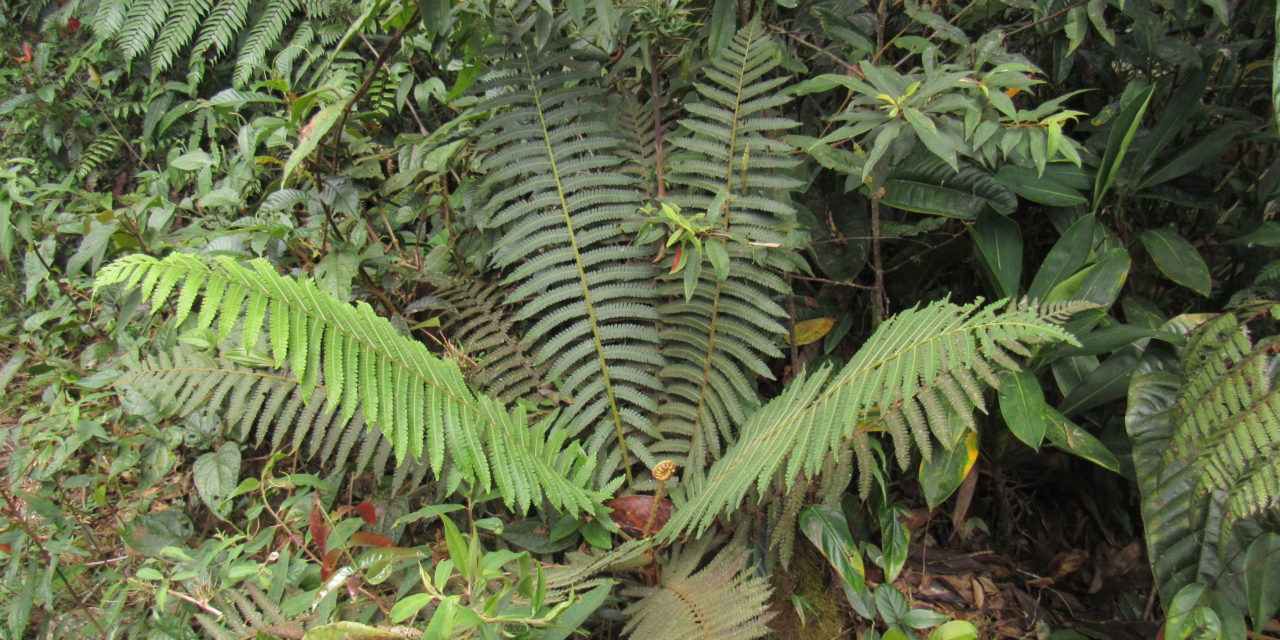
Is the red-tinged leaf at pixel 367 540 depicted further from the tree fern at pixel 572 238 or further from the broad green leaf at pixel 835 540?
the broad green leaf at pixel 835 540

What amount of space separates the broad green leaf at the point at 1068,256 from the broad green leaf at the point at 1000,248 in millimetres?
58

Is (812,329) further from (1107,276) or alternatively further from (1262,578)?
(1262,578)

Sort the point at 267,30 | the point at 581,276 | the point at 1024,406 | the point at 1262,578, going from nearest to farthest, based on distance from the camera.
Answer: the point at 1262,578
the point at 1024,406
the point at 581,276
the point at 267,30

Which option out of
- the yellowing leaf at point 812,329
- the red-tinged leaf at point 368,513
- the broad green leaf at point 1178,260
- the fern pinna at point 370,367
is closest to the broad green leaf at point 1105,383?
the broad green leaf at point 1178,260

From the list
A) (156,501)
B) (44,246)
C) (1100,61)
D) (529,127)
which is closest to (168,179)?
(44,246)

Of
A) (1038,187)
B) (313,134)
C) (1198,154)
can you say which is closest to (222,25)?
(313,134)

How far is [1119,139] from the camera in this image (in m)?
1.77

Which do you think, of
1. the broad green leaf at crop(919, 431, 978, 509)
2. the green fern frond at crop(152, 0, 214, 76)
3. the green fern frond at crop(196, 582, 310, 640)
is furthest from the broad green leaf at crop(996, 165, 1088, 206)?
the green fern frond at crop(152, 0, 214, 76)

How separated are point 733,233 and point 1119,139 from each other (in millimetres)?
946

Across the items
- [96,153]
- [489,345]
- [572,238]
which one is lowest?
[96,153]

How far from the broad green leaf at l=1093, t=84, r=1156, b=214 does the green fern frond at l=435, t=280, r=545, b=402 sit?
1.49 m

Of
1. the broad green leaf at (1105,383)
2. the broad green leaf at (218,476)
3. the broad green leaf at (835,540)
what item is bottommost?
the broad green leaf at (218,476)

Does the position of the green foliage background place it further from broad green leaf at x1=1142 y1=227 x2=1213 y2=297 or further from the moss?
the moss

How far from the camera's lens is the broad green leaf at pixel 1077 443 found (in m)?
1.56
